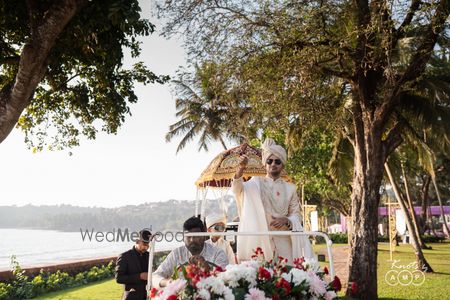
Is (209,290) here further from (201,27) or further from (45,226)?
(45,226)

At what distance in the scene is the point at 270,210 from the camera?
4.80 m

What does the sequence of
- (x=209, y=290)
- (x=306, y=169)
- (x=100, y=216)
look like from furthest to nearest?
(x=100, y=216) → (x=306, y=169) → (x=209, y=290)

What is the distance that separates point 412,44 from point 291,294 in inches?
402

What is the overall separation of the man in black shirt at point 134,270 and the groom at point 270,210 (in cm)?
187

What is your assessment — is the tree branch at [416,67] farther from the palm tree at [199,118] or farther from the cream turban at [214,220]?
the palm tree at [199,118]

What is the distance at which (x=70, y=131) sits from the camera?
12.0 meters

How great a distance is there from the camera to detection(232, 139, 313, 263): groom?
14.1 feet

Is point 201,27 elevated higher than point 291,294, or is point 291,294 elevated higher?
point 201,27

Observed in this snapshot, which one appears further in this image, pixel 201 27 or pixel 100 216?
pixel 100 216

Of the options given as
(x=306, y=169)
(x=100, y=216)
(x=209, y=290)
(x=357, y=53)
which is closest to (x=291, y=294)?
(x=209, y=290)

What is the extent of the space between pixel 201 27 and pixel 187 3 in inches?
23.8

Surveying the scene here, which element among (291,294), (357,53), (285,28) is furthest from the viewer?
(357,53)

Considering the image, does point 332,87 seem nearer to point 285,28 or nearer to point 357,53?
point 357,53

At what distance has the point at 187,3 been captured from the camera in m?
10.0
